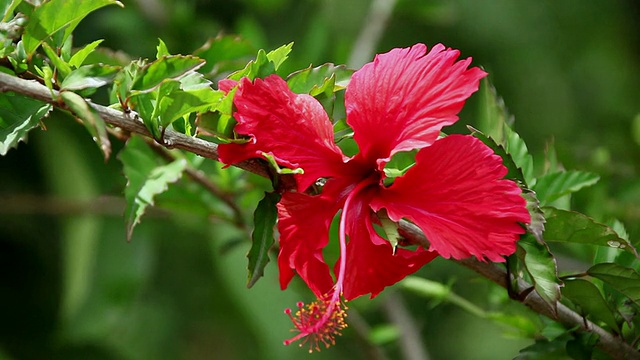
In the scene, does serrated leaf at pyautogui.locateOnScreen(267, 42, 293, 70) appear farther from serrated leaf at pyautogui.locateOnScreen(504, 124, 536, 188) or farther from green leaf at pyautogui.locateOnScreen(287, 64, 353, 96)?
serrated leaf at pyautogui.locateOnScreen(504, 124, 536, 188)

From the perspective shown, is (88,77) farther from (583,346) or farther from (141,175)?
(583,346)

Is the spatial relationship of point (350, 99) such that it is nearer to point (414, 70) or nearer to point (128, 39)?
point (414, 70)

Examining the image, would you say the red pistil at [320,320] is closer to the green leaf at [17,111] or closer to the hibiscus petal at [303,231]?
the hibiscus petal at [303,231]

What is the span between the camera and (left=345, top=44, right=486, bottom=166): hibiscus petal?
0.38m

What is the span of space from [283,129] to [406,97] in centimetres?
7

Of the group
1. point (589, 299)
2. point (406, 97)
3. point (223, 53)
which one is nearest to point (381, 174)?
point (406, 97)

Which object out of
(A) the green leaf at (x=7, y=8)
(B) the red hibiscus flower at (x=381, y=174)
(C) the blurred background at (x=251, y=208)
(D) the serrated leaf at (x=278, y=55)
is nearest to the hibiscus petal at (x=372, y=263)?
(B) the red hibiscus flower at (x=381, y=174)

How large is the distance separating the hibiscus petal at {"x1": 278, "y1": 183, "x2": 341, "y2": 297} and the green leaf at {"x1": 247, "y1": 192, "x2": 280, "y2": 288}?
0.01 meters

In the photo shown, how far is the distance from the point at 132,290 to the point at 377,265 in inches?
31.3

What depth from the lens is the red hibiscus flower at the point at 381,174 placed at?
1.26ft

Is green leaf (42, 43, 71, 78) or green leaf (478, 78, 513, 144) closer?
green leaf (42, 43, 71, 78)

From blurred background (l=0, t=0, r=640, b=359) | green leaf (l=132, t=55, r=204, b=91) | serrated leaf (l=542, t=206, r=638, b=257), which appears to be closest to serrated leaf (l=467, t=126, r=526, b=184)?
serrated leaf (l=542, t=206, r=638, b=257)

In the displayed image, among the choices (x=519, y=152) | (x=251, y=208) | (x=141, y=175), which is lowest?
(x=251, y=208)

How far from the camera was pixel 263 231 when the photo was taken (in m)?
0.43
